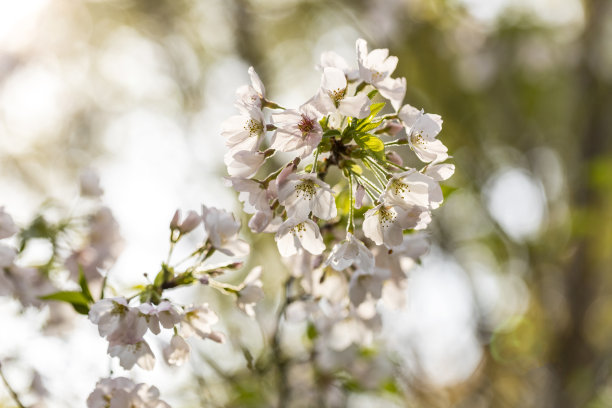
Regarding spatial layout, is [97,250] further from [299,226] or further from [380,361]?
[380,361]

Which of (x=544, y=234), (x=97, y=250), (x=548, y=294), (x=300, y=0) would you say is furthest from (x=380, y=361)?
(x=300, y=0)

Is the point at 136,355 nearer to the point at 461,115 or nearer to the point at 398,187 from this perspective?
the point at 398,187

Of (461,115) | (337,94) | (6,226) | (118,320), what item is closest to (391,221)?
(337,94)

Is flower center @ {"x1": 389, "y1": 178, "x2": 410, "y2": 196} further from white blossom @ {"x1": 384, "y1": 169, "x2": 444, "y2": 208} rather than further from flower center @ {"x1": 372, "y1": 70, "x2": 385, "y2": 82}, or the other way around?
flower center @ {"x1": 372, "y1": 70, "x2": 385, "y2": 82}

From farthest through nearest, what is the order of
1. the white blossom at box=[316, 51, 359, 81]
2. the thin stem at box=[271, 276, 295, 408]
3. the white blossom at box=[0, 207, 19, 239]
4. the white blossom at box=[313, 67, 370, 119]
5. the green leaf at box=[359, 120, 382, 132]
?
the thin stem at box=[271, 276, 295, 408] → the white blossom at box=[0, 207, 19, 239] → the white blossom at box=[316, 51, 359, 81] → the green leaf at box=[359, 120, 382, 132] → the white blossom at box=[313, 67, 370, 119]

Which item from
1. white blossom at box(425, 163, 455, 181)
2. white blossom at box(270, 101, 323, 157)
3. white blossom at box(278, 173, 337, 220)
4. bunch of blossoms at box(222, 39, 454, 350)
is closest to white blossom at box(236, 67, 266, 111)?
bunch of blossoms at box(222, 39, 454, 350)

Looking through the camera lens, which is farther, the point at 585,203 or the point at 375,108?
the point at 585,203

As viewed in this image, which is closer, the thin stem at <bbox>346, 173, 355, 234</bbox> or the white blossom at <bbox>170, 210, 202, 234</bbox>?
the thin stem at <bbox>346, 173, 355, 234</bbox>
